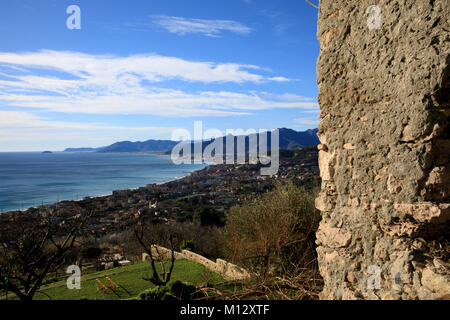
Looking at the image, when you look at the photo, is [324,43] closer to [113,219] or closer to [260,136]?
[113,219]

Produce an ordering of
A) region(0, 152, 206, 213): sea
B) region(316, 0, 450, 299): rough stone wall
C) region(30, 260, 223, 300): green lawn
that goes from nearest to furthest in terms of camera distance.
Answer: region(316, 0, 450, 299): rough stone wall → region(30, 260, 223, 300): green lawn → region(0, 152, 206, 213): sea

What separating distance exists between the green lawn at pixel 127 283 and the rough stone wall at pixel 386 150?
304 inches

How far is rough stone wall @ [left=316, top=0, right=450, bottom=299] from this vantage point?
2486 mm

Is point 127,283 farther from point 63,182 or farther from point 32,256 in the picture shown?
point 63,182

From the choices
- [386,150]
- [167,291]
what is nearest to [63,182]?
[167,291]

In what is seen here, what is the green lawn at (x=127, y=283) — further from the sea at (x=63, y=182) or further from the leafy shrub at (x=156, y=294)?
the sea at (x=63, y=182)

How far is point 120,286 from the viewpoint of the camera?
11828mm

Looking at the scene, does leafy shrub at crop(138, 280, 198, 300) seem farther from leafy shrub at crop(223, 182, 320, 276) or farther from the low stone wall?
leafy shrub at crop(223, 182, 320, 276)

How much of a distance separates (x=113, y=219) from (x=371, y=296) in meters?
31.6

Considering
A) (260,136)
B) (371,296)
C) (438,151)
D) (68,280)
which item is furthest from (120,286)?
(260,136)

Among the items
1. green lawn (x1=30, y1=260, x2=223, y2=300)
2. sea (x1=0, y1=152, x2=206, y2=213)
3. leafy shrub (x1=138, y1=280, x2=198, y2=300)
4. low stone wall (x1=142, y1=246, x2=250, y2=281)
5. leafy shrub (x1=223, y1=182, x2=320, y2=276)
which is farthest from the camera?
sea (x1=0, y1=152, x2=206, y2=213)

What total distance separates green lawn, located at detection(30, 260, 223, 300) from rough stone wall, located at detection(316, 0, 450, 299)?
25.4ft

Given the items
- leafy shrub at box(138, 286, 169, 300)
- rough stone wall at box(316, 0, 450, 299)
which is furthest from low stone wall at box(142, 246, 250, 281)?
rough stone wall at box(316, 0, 450, 299)

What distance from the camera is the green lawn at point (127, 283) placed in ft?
35.8
